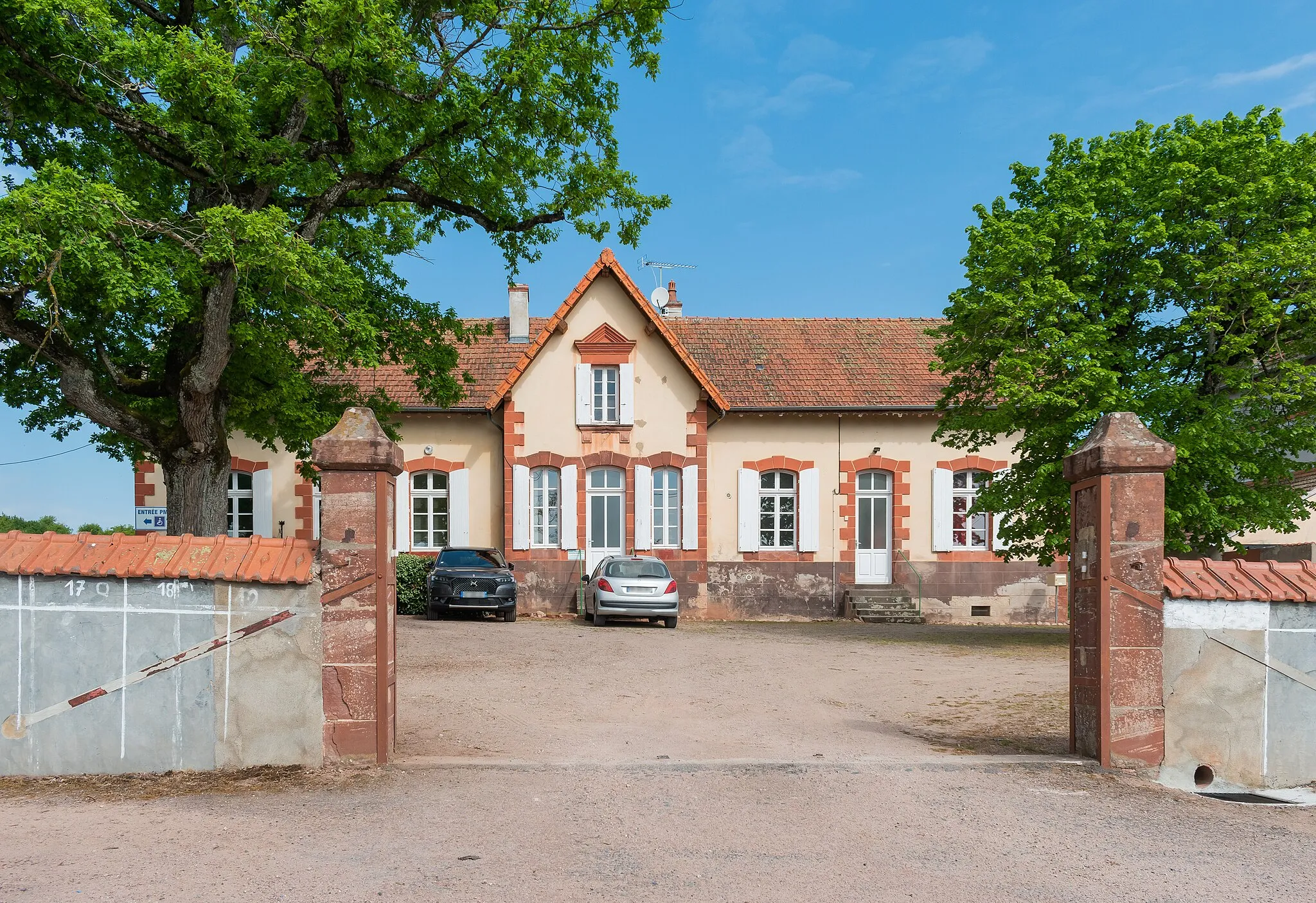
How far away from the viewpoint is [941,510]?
2319cm

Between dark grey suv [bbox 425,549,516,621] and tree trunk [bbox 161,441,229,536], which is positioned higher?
tree trunk [bbox 161,441,229,536]

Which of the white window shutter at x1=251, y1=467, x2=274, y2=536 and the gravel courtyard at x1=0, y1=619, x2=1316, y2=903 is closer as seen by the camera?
the gravel courtyard at x1=0, y1=619, x2=1316, y2=903

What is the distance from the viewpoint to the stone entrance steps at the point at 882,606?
22156 mm

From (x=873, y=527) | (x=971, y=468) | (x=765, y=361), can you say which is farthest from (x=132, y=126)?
(x=971, y=468)

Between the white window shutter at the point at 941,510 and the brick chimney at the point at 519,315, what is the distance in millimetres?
10280

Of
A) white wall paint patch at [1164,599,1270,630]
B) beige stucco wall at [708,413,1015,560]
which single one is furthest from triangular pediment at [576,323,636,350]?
white wall paint patch at [1164,599,1270,630]

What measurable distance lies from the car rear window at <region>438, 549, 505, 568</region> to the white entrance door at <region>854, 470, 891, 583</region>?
26.8ft

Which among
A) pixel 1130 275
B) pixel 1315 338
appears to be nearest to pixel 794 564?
pixel 1130 275

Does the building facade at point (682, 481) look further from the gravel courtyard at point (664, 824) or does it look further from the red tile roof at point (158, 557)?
the red tile roof at point (158, 557)

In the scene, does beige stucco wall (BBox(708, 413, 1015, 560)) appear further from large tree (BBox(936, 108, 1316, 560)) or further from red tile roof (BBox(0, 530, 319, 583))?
red tile roof (BBox(0, 530, 319, 583))

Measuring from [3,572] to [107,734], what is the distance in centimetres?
121

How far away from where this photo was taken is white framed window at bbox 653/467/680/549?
2288cm

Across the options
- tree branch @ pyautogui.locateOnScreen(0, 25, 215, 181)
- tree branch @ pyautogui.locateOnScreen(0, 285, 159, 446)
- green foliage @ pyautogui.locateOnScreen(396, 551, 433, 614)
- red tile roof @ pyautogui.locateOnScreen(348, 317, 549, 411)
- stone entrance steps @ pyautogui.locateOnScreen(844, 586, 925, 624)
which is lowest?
stone entrance steps @ pyautogui.locateOnScreen(844, 586, 925, 624)

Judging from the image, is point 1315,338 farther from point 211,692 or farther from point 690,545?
point 211,692
